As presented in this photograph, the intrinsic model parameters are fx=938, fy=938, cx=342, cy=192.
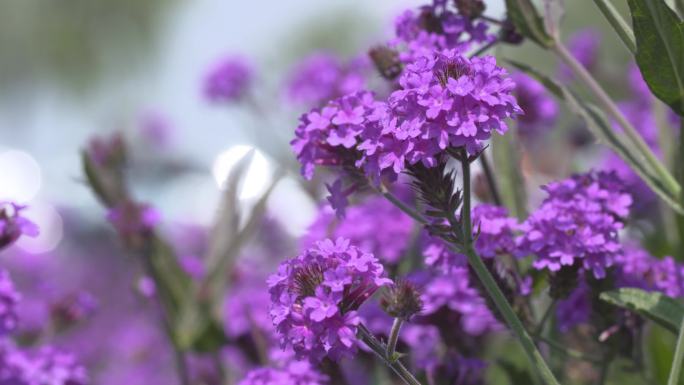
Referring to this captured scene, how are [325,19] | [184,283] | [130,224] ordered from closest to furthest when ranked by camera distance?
[130,224] → [184,283] → [325,19]

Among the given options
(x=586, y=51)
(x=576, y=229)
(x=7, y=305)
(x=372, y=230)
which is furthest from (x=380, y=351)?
(x=586, y=51)

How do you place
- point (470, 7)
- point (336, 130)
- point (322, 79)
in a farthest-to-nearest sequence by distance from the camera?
1. point (322, 79)
2. point (470, 7)
3. point (336, 130)

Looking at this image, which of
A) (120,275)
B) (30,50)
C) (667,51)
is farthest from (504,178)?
(30,50)

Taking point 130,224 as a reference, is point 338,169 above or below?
below

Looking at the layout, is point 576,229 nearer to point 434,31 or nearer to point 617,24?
point 617,24

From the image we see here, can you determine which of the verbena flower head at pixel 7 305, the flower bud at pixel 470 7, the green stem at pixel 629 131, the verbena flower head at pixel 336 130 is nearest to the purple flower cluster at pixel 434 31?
the flower bud at pixel 470 7

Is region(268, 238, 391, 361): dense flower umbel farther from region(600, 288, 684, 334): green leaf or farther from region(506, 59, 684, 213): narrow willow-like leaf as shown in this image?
region(506, 59, 684, 213): narrow willow-like leaf

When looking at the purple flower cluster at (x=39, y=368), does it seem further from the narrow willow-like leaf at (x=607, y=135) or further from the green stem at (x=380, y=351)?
the narrow willow-like leaf at (x=607, y=135)

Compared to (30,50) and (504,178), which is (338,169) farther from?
(30,50)
